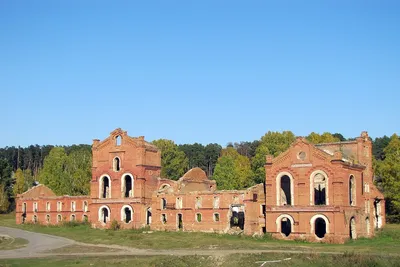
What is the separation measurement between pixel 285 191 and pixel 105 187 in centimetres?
2312

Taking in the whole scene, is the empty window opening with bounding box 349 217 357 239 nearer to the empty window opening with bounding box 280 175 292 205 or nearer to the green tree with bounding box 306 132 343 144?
the empty window opening with bounding box 280 175 292 205

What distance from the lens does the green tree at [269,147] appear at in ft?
270

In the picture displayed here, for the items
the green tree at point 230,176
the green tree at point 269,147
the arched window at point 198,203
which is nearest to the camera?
the arched window at point 198,203

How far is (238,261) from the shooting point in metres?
37.1

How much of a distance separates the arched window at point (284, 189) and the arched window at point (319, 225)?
273cm

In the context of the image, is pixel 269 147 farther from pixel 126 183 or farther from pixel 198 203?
pixel 198 203

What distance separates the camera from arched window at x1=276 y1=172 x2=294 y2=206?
55281mm

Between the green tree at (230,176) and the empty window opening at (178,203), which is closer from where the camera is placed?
the empty window opening at (178,203)

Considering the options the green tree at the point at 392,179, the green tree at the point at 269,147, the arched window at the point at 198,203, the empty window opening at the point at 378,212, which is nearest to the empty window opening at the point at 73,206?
the arched window at the point at 198,203

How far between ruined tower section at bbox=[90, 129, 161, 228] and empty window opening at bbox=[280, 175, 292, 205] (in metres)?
16.7

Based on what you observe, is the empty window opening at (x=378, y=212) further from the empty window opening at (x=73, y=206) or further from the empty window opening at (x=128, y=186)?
the empty window opening at (x=73, y=206)

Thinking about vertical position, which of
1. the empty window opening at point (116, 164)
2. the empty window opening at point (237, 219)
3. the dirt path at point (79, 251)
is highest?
the empty window opening at point (116, 164)

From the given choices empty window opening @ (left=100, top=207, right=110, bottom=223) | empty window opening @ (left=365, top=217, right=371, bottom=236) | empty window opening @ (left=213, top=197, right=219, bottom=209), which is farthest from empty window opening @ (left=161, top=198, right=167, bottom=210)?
empty window opening @ (left=365, top=217, right=371, bottom=236)

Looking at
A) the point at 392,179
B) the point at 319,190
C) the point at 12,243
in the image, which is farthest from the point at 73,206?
the point at 392,179
